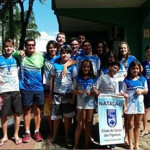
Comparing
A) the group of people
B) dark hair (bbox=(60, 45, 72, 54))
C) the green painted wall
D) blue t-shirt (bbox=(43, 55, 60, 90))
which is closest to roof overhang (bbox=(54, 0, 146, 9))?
the green painted wall

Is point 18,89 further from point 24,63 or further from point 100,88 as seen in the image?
point 100,88

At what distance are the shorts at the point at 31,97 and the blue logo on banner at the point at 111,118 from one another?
1.37 m

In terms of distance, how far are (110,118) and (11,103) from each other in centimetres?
189

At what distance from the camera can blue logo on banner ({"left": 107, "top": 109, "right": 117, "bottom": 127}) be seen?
5.44 m

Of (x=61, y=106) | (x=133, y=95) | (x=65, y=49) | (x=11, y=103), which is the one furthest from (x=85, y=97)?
(x=11, y=103)

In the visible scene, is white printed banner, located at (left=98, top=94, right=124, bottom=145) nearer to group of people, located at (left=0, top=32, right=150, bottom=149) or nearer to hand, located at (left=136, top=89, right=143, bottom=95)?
group of people, located at (left=0, top=32, right=150, bottom=149)

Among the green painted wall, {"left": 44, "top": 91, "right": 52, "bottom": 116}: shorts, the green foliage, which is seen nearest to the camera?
{"left": 44, "top": 91, "right": 52, "bottom": 116}: shorts

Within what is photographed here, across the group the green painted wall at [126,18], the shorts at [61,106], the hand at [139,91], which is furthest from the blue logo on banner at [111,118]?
the green painted wall at [126,18]

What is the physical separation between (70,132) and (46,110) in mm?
676

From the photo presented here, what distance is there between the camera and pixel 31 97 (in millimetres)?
5949

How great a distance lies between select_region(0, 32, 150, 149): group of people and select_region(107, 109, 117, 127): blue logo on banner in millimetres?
263

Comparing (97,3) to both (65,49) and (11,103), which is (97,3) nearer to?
(65,49)

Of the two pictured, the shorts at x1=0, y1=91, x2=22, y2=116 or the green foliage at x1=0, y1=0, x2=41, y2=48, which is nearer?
the shorts at x1=0, y1=91, x2=22, y2=116

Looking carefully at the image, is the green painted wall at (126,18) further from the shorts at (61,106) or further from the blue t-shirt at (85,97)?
the blue t-shirt at (85,97)
